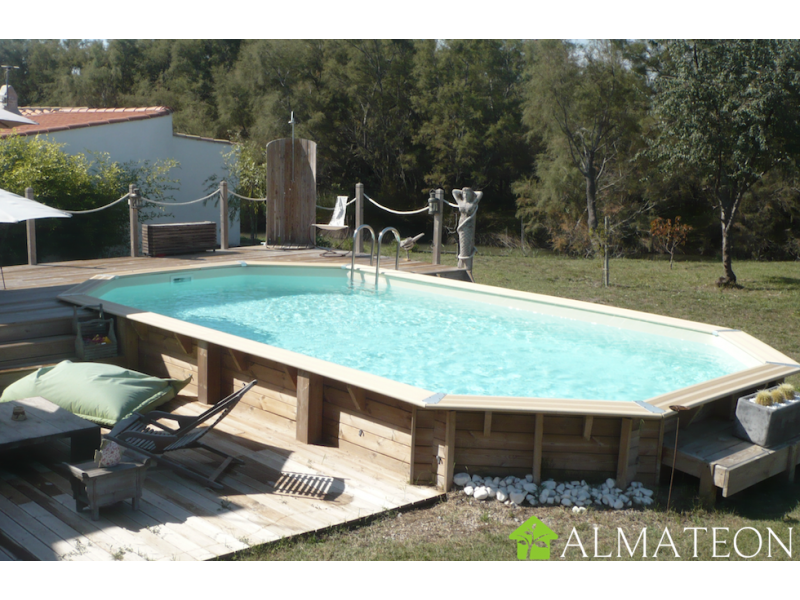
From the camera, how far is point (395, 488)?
4152mm

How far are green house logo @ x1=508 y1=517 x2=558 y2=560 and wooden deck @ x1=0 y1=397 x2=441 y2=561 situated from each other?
594mm

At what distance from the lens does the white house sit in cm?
1259

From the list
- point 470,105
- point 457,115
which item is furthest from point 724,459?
point 457,115

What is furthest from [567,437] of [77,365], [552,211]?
[552,211]

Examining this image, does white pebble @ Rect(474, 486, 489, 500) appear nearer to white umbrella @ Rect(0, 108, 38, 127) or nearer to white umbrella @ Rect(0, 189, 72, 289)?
white umbrella @ Rect(0, 189, 72, 289)

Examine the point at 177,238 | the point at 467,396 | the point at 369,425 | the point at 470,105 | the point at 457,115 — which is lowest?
the point at 369,425

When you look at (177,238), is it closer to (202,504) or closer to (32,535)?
(202,504)

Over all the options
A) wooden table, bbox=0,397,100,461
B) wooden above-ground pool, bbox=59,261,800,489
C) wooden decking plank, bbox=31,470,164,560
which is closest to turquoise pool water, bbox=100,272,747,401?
wooden above-ground pool, bbox=59,261,800,489

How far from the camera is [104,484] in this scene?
138 inches

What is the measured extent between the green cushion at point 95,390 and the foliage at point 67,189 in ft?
21.2

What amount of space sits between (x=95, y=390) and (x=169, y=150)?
1054 centimetres

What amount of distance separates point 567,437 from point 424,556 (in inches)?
51.1

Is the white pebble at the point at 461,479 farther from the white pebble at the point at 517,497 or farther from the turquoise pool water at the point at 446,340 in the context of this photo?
the turquoise pool water at the point at 446,340

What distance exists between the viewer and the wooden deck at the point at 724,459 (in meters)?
4.04
